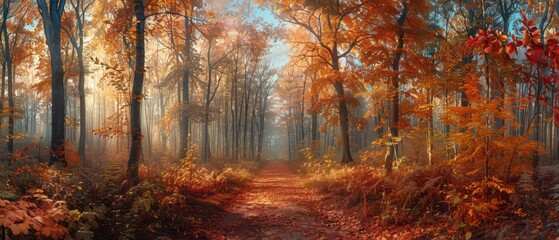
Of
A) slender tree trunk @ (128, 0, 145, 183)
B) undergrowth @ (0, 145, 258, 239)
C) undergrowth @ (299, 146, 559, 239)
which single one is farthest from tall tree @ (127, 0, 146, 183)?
undergrowth @ (299, 146, 559, 239)

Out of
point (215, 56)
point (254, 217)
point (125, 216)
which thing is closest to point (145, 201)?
point (125, 216)

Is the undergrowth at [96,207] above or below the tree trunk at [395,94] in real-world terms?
below

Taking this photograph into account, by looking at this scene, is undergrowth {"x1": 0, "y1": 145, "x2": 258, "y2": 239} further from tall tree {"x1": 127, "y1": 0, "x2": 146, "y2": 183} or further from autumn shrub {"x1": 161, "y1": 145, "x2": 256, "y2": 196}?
tall tree {"x1": 127, "y1": 0, "x2": 146, "y2": 183}

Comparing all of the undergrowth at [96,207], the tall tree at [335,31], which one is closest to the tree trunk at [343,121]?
the tall tree at [335,31]

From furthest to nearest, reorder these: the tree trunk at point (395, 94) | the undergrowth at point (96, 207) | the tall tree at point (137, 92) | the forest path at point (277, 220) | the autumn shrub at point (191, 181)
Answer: the tree trunk at point (395, 94), the autumn shrub at point (191, 181), the tall tree at point (137, 92), the forest path at point (277, 220), the undergrowth at point (96, 207)

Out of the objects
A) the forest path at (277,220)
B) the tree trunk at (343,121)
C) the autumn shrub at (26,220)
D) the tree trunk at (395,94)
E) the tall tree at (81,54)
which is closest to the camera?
the autumn shrub at (26,220)

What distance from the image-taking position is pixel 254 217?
8.39 metres

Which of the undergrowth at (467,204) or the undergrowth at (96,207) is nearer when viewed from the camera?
the undergrowth at (96,207)

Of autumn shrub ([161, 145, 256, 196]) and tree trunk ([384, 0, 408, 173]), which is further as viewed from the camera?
tree trunk ([384, 0, 408, 173])

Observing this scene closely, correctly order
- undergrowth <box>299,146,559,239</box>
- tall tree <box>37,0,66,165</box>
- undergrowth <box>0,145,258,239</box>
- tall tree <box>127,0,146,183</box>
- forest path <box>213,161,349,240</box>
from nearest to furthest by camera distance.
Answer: undergrowth <box>0,145,258,239</box>, undergrowth <box>299,146,559,239</box>, forest path <box>213,161,349,240</box>, tall tree <box>127,0,146,183</box>, tall tree <box>37,0,66,165</box>

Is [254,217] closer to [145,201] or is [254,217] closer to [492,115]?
[145,201]

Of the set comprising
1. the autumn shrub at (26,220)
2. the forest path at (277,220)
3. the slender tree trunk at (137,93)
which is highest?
the slender tree trunk at (137,93)

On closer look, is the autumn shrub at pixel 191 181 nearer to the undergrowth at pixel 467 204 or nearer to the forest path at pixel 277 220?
the forest path at pixel 277 220

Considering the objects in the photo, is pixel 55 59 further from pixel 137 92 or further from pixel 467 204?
pixel 467 204
